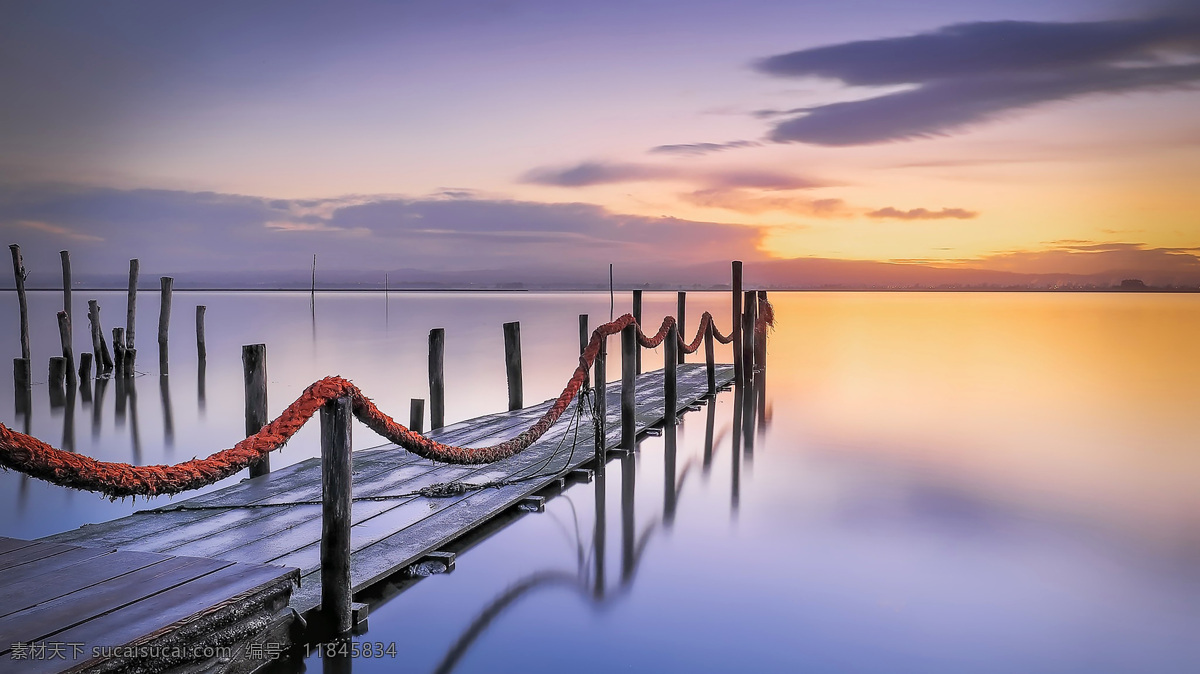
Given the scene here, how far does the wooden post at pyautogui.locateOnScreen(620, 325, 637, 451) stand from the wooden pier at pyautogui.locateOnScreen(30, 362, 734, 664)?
0.54m

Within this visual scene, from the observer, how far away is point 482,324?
48.4 meters

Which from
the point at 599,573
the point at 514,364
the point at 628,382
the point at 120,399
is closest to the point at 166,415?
the point at 120,399

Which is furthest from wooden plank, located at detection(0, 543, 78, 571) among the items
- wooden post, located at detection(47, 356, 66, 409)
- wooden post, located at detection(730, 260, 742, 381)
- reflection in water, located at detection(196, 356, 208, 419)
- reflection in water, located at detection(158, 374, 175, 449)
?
wooden post, located at detection(47, 356, 66, 409)

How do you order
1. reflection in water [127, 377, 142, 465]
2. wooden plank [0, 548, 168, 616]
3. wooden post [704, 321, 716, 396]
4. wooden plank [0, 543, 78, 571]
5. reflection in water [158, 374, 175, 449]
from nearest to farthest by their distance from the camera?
wooden plank [0, 548, 168, 616]
wooden plank [0, 543, 78, 571]
reflection in water [127, 377, 142, 465]
reflection in water [158, 374, 175, 449]
wooden post [704, 321, 716, 396]

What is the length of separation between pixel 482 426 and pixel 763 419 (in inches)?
247

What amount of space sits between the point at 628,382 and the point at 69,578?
6.51 meters

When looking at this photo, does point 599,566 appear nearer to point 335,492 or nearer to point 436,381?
point 335,492

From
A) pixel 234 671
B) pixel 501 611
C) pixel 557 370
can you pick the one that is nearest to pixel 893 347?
pixel 557 370

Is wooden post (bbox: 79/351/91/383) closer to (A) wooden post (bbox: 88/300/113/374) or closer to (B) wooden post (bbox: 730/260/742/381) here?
(A) wooden post (bbox: 88/300/113/374)

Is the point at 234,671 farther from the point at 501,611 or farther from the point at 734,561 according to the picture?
the point at 734,561

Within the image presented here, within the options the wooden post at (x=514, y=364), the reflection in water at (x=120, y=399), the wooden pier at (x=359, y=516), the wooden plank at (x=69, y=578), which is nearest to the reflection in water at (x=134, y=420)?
the reflection in water at (x=120, y=399)

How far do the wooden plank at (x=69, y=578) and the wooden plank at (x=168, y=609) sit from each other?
0.38m

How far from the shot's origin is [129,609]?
3.46 meters

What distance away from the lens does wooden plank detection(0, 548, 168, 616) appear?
137 inches
